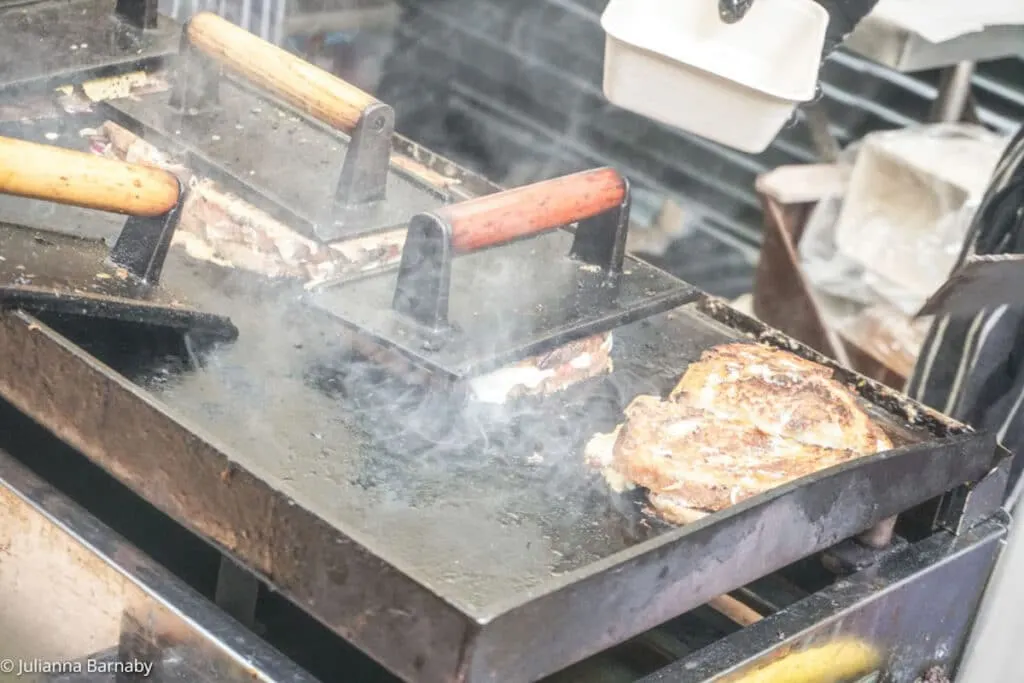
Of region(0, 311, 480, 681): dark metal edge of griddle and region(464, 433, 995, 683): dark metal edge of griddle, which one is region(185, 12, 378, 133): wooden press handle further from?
region(464, 433, 995, 683): dark metal edge of griddle

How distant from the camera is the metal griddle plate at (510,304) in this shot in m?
1.92

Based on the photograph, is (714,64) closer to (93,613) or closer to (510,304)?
(510,304)

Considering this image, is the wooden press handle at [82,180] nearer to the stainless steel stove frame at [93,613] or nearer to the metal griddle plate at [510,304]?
the metal griddle plate at [510,304]

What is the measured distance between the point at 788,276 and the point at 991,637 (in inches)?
94.3

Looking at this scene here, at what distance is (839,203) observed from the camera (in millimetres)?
4555

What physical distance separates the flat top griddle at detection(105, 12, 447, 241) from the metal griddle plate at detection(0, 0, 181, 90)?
12cm

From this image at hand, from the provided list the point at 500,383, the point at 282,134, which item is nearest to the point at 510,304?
the point at 500,383

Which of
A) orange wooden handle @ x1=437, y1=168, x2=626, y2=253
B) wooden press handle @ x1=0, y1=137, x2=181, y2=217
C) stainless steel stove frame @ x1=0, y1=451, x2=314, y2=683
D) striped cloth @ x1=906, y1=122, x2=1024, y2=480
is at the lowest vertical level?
stainless steel stove frame @ x1=0, y1=451, x2=314, y2=683

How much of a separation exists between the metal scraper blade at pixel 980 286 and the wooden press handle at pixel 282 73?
105 cm

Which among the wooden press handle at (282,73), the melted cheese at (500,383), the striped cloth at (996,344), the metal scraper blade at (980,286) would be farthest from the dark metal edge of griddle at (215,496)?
the striped cloth at (996,344)

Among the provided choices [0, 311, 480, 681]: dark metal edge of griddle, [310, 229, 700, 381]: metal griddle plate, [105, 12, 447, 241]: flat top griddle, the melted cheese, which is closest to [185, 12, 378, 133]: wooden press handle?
[105, 12, 447, 241]: flat top griddle

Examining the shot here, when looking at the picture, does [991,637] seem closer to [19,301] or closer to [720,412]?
[720,412]

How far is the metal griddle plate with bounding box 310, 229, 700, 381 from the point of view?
192cm

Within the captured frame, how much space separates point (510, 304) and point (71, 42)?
1.23m
